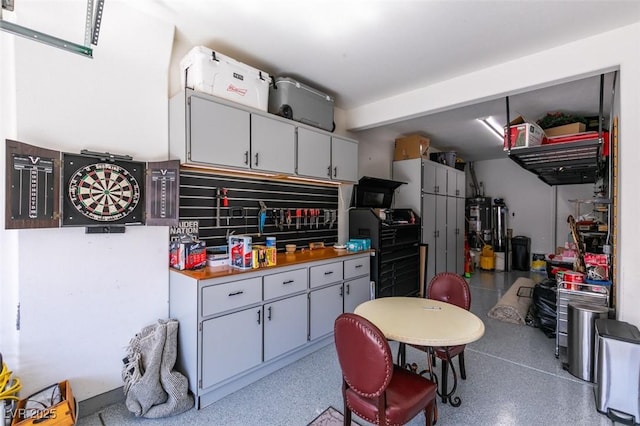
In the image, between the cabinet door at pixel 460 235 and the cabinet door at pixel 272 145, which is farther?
the cabinet door at pixel 460 235

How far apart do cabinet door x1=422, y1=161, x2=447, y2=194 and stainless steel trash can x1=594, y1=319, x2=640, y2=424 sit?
132 inches

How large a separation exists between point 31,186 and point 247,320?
175 cm

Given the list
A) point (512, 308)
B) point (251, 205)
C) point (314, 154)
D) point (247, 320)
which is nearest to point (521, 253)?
point (512, 308)

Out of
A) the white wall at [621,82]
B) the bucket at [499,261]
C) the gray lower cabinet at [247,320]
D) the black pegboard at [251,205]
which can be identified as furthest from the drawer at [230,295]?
the bucket at [499,261]

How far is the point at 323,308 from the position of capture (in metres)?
3.20

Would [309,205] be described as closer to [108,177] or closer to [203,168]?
[203,168]

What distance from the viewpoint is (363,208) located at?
424cm

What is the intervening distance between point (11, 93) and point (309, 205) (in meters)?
2.79

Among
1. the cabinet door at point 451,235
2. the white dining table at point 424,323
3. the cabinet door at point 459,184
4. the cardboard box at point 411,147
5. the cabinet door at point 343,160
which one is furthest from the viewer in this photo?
the cabinet door at point 459,184

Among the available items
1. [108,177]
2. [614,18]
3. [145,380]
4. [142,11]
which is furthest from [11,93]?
[614,18]

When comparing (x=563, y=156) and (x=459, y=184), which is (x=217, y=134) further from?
(x=459, y=184)

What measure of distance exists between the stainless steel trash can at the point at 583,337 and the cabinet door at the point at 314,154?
9.06 feet

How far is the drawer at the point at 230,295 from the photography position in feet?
7.42

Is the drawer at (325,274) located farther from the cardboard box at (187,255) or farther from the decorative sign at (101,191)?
the decorative sign at (101,191)
